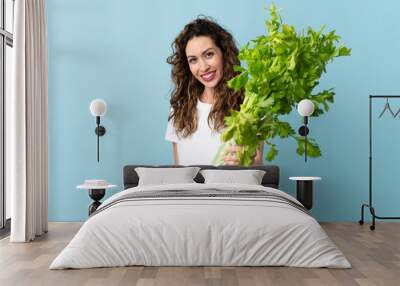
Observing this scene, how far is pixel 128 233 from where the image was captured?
400 cm

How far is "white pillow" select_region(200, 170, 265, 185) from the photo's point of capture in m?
5.70

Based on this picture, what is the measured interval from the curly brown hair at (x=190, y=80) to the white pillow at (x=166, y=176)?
638 millimetres

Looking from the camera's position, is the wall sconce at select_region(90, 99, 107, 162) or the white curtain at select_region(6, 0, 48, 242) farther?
the wall sconce at select_region(90, 99, 107, 162)

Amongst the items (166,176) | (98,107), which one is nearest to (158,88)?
(98,107)

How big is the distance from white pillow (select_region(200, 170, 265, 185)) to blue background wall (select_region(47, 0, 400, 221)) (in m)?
0.67

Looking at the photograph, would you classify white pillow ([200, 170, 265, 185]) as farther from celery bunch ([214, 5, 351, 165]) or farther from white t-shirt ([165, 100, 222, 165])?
celery bunch ([214, 5, 351, 165])

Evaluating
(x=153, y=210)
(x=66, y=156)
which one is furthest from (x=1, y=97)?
(x=153, y=210)

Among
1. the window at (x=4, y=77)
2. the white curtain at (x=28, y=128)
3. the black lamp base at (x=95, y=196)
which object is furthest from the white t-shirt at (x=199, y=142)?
the window at (x=4, y=77)

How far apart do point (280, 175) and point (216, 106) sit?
1164 millimetres

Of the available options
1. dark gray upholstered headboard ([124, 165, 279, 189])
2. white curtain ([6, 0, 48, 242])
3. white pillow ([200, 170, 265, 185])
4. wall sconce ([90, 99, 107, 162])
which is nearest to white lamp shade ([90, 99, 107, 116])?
wall sconce ([90, 99, 107, 162])

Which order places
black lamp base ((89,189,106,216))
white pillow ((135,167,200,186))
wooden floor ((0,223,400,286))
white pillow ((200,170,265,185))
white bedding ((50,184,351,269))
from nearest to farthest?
1. wooden floor ((0,223,400,286))
2. white bedding ((50,184,351,269))
3. white pillow ((200,170,265,185))
4. white pillow ((135,167,200,186))
5. black lamp base ((89,189,106,216))

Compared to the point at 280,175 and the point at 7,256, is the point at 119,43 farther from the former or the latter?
the point at 7,256

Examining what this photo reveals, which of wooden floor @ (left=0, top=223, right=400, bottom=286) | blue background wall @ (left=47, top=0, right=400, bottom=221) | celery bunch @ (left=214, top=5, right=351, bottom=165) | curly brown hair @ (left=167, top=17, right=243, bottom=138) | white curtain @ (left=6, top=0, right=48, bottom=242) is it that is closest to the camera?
celery bunch @ (left=214, top=5, right=351, bottom=165)

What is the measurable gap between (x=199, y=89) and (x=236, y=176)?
4.11 ft
